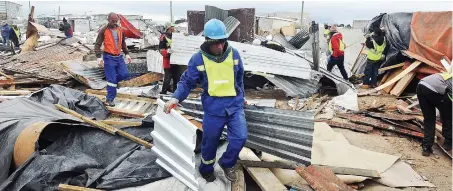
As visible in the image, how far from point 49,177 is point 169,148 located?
108 cm

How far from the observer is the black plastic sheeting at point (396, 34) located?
303 inches

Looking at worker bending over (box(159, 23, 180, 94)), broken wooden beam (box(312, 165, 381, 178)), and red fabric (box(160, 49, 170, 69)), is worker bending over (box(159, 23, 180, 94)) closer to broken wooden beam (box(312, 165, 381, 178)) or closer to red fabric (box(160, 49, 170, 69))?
red fabric (box(160, 49, 170, 69))

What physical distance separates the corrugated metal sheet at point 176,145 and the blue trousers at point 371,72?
6374 mm

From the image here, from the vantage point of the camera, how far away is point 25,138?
10.8ft

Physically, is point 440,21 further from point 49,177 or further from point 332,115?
point 49,177

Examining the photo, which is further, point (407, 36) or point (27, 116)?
point (407, 36)

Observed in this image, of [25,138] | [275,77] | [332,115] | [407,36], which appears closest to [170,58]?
[275,77]

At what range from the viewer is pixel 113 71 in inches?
231

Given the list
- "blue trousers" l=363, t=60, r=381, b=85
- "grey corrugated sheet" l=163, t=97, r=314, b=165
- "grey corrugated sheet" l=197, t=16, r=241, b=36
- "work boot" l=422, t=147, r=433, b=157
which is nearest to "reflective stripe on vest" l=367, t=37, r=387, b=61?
"blue trousers" l=363, t=60, r=381, b=85

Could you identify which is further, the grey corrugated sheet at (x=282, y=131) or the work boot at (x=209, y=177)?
the grey corrugated sheet at (x=282, y=131)

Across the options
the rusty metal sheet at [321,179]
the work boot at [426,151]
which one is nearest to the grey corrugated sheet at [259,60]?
the work boot at [426,151]

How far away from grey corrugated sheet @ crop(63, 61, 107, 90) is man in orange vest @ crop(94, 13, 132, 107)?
6.98 ft

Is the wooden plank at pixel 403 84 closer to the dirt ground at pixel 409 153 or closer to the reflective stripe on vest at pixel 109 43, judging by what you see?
the dirt ground at pixel 409 153

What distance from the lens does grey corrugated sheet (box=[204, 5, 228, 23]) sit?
910 cm
